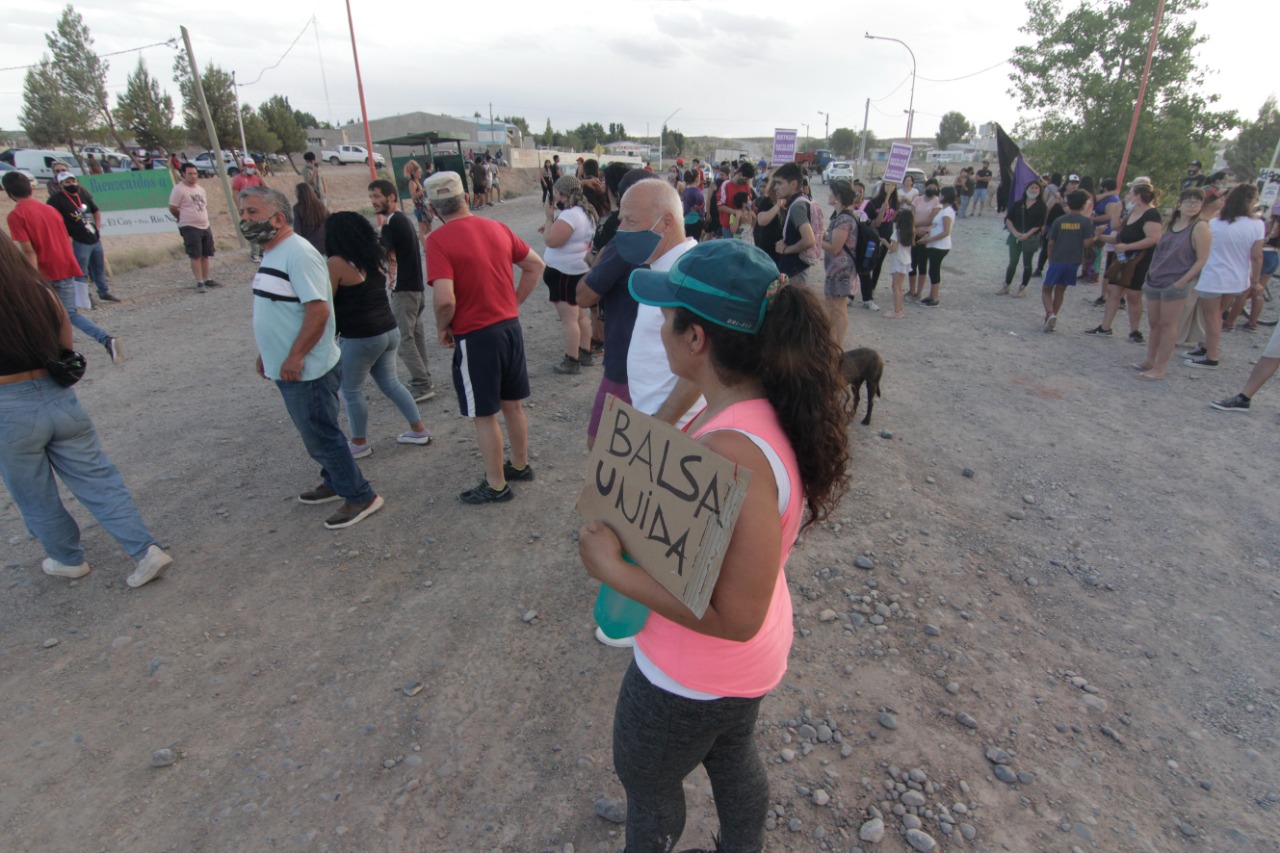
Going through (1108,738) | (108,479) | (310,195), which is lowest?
(1108,738)

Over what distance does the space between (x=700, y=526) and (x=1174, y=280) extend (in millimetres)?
7160

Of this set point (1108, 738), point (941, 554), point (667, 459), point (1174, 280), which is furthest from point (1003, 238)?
point (667, 459)

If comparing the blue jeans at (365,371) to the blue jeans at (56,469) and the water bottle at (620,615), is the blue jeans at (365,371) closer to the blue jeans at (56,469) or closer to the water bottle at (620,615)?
the blue jeans at (56,469)

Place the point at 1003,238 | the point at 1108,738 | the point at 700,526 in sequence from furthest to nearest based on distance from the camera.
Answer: the point at 1003,238 → the point at 1108,738 → the point at 700,526

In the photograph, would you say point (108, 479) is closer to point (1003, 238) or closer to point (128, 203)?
point (128, 203)

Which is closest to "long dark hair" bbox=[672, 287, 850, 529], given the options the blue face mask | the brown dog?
the blue face mask

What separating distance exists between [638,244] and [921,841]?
8.28ft

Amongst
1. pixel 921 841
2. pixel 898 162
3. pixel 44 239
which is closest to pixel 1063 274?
pixel 898 162

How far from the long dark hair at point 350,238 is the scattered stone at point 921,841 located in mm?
3981

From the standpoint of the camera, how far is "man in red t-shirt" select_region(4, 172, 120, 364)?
21.0ft

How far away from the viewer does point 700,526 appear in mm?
1147

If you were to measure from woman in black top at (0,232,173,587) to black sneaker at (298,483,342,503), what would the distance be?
31.7 inches

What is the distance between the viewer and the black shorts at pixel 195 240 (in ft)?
31.3

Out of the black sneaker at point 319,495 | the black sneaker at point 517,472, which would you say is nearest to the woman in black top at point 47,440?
the black sneaker at point 319,495
